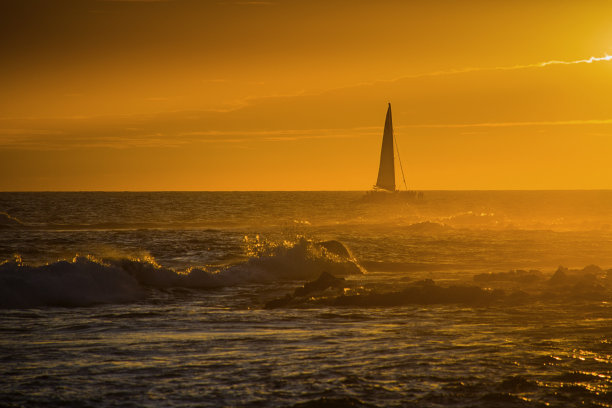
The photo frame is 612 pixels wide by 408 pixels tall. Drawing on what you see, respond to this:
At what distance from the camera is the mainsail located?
10675 cm

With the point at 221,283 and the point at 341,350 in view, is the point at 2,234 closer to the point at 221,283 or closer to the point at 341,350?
the point at 221,283

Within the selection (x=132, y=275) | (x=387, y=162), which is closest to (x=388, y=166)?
(x=387, y=162)

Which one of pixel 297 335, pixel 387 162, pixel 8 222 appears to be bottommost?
pixel 297 335

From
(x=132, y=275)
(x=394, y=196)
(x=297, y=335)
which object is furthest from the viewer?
(x=394, y=196)

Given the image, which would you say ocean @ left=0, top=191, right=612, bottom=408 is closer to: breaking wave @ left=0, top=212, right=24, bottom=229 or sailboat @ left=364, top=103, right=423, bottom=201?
breaking wave @ left=0, top=212, right=24, bottom=229

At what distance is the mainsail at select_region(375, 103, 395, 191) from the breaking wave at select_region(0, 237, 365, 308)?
73762 millimetres

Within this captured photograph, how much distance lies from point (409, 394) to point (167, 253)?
29.6 m

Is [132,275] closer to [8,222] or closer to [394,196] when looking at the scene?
[8,222]

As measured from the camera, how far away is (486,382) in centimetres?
1161

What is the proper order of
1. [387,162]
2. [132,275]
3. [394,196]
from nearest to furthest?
[132,275], [387,162], [394,196]

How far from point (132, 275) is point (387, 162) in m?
86.7

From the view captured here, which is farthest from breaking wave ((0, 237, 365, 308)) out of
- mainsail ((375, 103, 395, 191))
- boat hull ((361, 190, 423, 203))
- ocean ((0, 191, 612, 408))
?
boat hull ((361, 190, 423, 203))

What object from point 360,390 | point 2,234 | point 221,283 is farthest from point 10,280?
point 2,234

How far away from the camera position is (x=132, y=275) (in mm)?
25094
